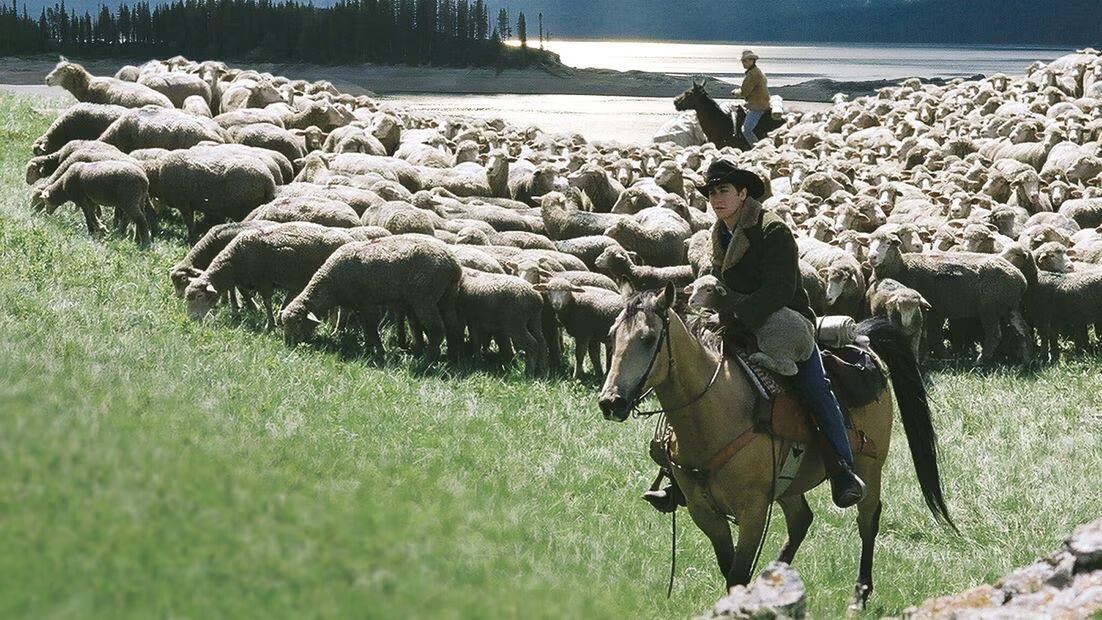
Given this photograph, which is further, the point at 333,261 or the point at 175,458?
the point at 333,261

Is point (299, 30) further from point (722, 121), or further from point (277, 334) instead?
point (277, 334)

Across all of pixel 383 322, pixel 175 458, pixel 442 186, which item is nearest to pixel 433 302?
pixel 383 322

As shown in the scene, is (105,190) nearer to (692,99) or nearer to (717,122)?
(692,99)

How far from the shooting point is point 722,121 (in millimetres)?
29719

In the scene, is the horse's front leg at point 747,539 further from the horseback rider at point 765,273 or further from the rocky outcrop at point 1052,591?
the rocky outcrop at point 1052,591

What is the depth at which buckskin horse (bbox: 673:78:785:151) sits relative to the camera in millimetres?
29359

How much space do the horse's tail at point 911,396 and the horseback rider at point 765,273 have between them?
0.97 m

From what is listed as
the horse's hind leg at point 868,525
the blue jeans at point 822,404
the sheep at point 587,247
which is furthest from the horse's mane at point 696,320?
the sheep at point 587,247

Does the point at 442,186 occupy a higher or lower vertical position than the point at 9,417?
lower

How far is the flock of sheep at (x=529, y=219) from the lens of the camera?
1185cm

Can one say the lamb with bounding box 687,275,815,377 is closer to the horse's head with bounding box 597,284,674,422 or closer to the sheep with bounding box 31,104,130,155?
the horse's head with bounding box 597,284,674,422

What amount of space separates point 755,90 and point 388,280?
61.0 ft

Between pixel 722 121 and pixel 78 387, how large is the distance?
27398 millimetres

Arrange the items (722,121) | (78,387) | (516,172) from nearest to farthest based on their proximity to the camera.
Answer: (78,387) < (516,172) < (722,121)
